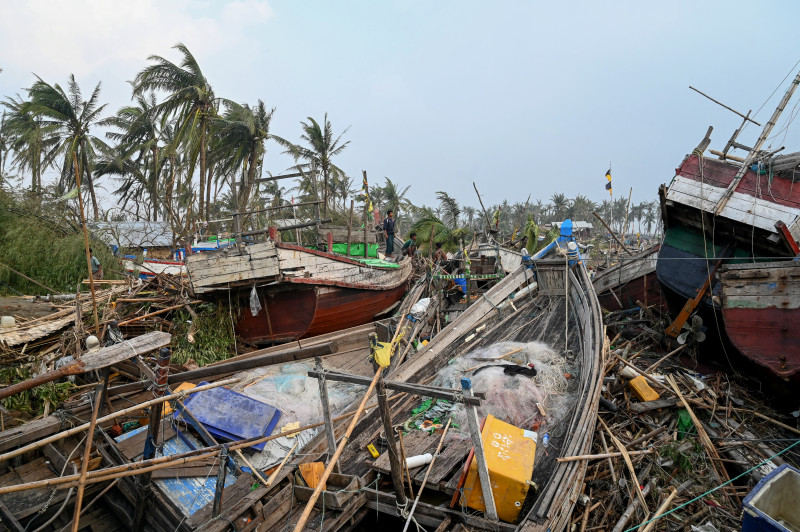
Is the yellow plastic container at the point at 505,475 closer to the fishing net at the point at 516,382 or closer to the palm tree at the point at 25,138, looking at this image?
the fishing net at the point at 516,382

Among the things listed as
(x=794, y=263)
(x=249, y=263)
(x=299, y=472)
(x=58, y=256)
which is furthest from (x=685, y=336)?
(x=58, y=256)

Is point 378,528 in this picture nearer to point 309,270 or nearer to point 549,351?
point 549,351

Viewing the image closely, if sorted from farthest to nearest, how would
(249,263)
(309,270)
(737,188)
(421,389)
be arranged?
(309,270) → (249,263) → (737,188) → (421,389)

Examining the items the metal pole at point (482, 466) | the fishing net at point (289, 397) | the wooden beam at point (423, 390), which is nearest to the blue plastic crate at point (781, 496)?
the metal pole at point (482, 466)

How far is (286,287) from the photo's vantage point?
916cm

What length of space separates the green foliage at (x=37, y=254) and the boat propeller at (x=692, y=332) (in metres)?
14.3

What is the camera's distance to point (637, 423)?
5.74 metres

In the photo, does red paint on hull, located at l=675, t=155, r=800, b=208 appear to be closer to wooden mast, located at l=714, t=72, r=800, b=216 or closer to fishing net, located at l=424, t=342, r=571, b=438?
wooden mast, located at l=714, t=72, r=800, b=216

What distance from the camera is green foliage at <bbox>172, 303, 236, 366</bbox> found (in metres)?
8.40

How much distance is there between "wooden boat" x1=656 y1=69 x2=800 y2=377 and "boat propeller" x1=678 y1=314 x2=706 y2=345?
0.06 meters

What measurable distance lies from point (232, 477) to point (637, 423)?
5.47 metres

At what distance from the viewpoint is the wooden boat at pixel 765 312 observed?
18.8 ft

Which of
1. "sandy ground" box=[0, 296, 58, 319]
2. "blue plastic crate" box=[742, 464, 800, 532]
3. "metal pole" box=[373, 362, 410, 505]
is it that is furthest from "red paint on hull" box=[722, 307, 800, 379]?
"sandy ground" box=[0, 296, 58, 319]

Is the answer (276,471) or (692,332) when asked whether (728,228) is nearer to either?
(692,332)
